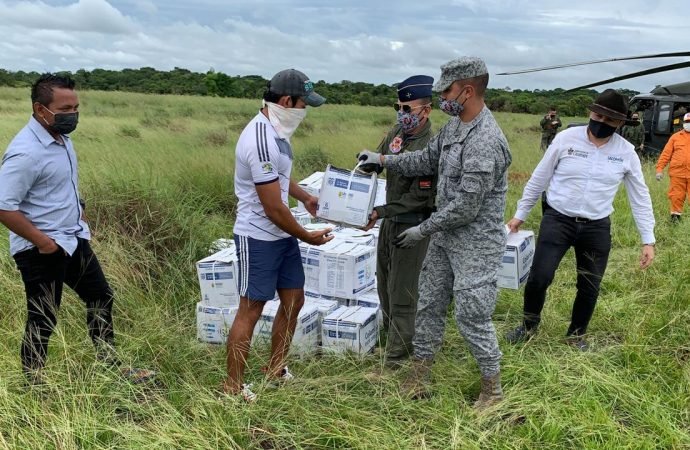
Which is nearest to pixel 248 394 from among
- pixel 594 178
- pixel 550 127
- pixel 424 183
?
pixel 424 183

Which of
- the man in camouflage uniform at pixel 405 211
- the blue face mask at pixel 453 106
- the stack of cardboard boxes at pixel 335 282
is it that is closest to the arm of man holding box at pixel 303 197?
the stack of cardboard boxes at pixel 335 282

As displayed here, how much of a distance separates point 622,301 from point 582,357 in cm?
134

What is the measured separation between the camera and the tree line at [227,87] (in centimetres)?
3922

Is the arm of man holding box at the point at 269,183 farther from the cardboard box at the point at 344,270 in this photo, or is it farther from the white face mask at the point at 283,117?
the cardboard box at the point at 344,270

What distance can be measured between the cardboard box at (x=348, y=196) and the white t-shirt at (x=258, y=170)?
0.42 m

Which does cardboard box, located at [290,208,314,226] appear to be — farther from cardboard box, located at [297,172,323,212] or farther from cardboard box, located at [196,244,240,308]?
cardboard box, located at [196,244,240,308]

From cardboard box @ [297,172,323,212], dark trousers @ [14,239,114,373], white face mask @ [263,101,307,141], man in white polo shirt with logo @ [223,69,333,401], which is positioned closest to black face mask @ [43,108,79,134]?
dark trousers @ [14,239,114,373]

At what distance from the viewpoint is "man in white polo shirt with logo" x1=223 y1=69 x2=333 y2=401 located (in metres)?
2.96

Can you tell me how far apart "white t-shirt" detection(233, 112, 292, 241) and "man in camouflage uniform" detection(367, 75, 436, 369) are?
2.33 feet

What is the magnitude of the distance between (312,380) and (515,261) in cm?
176

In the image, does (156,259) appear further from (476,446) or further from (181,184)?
(476,446)

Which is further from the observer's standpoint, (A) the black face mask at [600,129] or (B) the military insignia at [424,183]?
(A) the black face mask at [600,129]

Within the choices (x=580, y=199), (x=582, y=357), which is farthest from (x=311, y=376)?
(x=580, y=199)

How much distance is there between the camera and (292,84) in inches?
121
